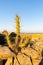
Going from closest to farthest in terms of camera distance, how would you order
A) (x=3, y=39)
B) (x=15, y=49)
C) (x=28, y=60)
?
1. (x=28, y=60)
2. (x=15, y=49)
3. (x=3, y=39)

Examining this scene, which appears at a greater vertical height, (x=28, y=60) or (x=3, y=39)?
(x=3, y=39)

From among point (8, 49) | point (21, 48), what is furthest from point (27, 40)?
point (8, 49)

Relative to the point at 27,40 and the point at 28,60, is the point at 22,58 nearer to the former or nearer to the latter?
the point at 28,60

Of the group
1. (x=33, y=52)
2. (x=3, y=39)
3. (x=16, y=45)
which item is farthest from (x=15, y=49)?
(x=3, y=39)

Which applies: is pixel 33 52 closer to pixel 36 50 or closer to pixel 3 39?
pixel 36 50

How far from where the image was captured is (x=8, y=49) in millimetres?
8250

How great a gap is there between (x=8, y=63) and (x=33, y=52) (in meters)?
1.32

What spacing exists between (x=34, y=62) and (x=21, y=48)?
118cm

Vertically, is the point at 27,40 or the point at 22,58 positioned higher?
the point at 27,40

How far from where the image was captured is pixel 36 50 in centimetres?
881

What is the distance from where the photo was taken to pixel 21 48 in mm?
8719

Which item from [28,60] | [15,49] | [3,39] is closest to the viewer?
[28,60]

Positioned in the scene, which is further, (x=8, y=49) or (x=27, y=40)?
(x=27, y=40)

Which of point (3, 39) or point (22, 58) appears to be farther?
point (3, 39)
